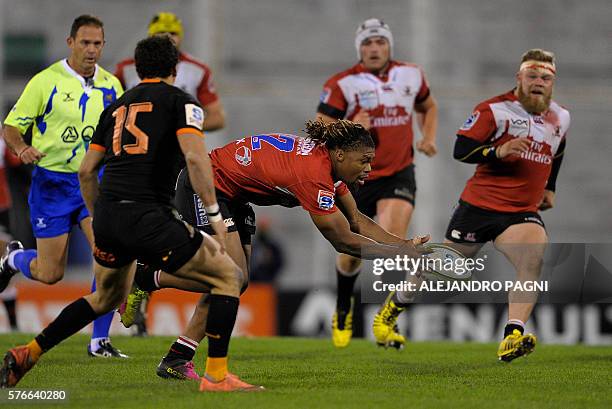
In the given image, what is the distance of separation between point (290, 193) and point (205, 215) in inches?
27.1

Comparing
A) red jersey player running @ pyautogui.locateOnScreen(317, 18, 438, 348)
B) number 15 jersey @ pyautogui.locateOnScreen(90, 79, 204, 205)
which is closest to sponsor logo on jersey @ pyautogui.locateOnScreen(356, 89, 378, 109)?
red jersey player running @ pyautogui.locateOnScreen(317, 18, 438, 348)

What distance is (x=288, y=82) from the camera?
2295 centimetres

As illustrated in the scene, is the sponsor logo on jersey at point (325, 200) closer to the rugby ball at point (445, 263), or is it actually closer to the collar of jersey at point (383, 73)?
the rugby ball at point (445, 263)

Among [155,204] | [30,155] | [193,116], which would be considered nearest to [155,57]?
[193,116]

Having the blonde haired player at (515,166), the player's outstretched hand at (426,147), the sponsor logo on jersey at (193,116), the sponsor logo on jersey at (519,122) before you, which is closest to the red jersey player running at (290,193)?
the sponsor logo on jersey at (193,116)

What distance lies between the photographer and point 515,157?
9609 millimetres

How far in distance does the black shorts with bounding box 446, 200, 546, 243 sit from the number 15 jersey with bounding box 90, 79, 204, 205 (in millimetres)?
3586

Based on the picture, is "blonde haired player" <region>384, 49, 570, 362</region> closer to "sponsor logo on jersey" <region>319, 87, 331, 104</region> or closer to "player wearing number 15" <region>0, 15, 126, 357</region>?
"sponsor logo on jersey" <region>319, 87, 331, 104</region>

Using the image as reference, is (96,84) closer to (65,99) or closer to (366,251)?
(65,99)

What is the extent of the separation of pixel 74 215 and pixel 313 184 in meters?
2.83

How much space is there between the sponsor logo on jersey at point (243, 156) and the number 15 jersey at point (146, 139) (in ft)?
3.14

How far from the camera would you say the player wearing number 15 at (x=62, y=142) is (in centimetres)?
937

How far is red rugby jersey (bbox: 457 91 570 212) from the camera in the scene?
9.65 meters

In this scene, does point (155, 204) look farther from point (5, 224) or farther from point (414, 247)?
point (5, 224)
